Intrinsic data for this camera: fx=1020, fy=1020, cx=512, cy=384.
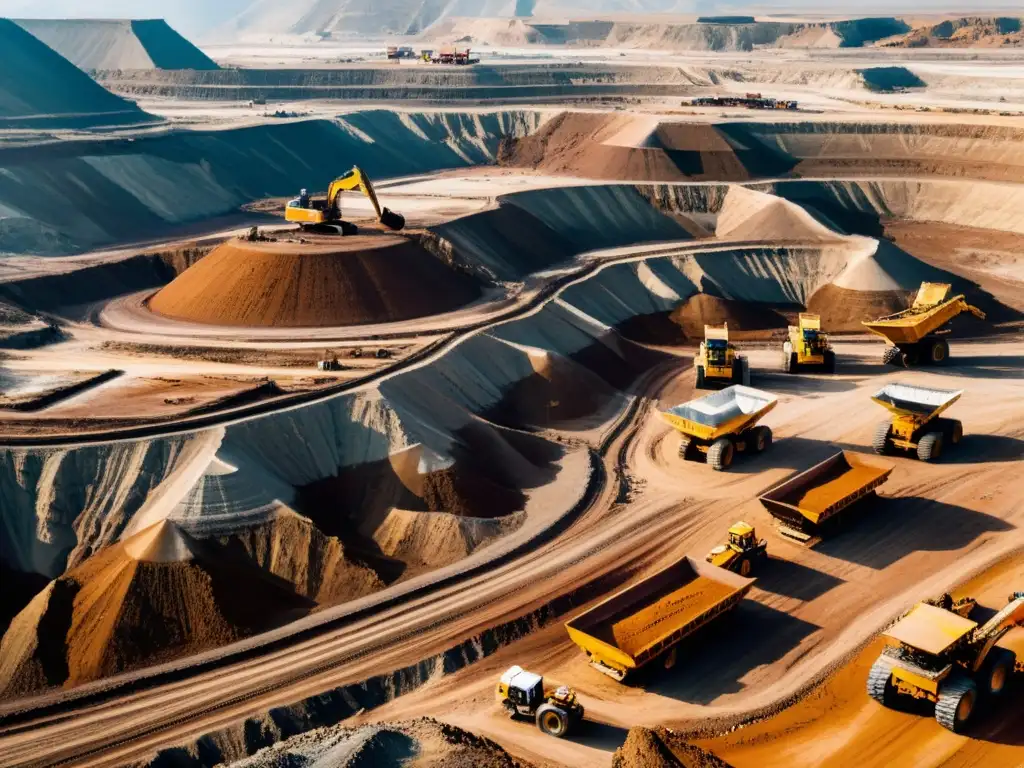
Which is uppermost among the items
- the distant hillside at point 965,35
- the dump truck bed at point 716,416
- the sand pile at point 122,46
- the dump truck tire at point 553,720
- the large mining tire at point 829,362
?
the distant hillside at point 965,35

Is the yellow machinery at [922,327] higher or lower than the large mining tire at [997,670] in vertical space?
higher

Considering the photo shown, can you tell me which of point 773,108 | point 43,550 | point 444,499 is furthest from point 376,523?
point 773,108

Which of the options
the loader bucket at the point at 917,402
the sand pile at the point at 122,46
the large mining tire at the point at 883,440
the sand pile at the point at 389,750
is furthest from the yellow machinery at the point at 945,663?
the sand pile at the point at 122,46

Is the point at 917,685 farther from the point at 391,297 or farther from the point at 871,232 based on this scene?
the point at 871,232

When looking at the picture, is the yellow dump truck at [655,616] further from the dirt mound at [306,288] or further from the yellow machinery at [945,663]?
the dirt mound at [306,288]

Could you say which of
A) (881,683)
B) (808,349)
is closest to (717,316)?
(808,349)

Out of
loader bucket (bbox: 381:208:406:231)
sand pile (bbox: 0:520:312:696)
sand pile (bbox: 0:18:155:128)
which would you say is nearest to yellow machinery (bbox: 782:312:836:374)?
loader bucket (bbox: 381:208:406:231)
